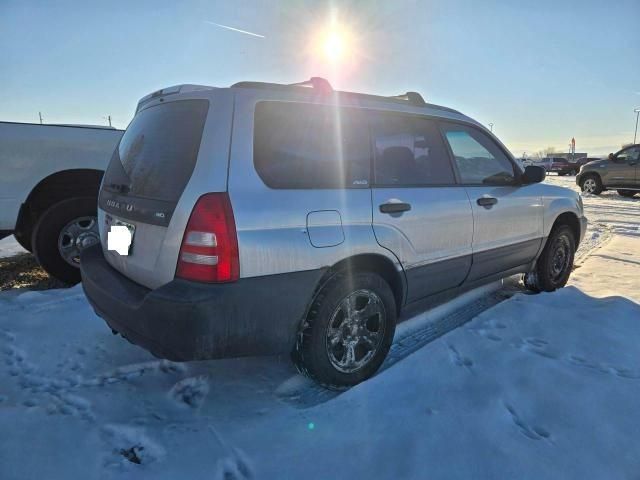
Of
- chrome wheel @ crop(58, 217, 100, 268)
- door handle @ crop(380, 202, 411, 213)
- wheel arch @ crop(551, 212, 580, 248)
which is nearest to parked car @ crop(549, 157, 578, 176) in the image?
wheel arch @ crop(551, 212, 580, 248)

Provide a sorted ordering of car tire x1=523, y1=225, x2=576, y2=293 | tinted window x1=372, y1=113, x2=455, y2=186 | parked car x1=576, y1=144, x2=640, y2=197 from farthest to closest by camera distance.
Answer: parked car x1=576, y1=144, x2=640, y2=197 → car tire x1=523, y1=225, x2=576, y2=293 → tinted window x1=372, y1=113, x2=455, y2=186

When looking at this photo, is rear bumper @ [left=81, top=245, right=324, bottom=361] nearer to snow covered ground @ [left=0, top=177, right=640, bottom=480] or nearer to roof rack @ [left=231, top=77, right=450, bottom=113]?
snow covered ground @ [left=0, top=177, right=640, bottom=480]

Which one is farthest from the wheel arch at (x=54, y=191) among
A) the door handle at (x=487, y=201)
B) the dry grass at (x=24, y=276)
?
the door handle at (x=487, y=201)

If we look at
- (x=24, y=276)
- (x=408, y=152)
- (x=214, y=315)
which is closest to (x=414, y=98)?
(x=408, y=152)

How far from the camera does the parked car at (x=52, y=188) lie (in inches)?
157

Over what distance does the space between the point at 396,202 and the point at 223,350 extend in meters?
1.39

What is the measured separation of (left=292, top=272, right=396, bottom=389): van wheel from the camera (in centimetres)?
235

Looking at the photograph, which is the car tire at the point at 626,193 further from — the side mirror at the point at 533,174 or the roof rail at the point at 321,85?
the roof rail at the point at 321,85

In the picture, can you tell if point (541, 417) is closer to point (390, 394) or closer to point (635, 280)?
point (390, 394)

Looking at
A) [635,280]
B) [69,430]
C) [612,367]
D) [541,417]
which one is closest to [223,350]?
[69,430]

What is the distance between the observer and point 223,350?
6.79 feet

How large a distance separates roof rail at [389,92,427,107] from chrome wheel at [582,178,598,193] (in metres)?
15.2

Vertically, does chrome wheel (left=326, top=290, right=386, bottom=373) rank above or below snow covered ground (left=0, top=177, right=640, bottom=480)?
above

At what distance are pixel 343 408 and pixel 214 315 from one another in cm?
90
